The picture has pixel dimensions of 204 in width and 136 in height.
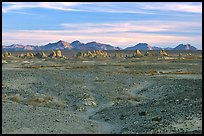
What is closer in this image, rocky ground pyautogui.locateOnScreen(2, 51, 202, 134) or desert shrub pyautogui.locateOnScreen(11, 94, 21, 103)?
rocky ground pyautogui.locateOnScreen(2, 51, 202, 134)

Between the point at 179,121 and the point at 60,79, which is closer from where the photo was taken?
the point at 179,121

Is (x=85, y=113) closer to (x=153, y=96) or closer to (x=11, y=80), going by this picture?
(x=153, y=96)

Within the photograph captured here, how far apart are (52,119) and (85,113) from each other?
221 inches

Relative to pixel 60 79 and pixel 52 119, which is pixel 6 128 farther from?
pixel 60 79

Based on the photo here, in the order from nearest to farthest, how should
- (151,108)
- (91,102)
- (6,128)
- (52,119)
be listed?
(6,128) → (52,119) → (151,108) → (91,102)

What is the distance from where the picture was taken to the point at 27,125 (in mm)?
25031

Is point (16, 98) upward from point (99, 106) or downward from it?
upward

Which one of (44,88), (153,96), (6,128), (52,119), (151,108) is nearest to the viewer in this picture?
(6,128)

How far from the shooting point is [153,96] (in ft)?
132

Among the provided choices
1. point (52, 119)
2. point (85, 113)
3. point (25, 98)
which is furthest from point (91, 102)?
point (52, 119)

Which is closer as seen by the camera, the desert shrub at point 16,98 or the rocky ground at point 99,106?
the rocky ground at point 99,106

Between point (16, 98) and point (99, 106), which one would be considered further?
point (16, 98)

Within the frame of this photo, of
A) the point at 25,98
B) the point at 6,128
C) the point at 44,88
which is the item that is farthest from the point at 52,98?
the point at 6,128

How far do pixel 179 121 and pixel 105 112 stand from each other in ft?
26.5
